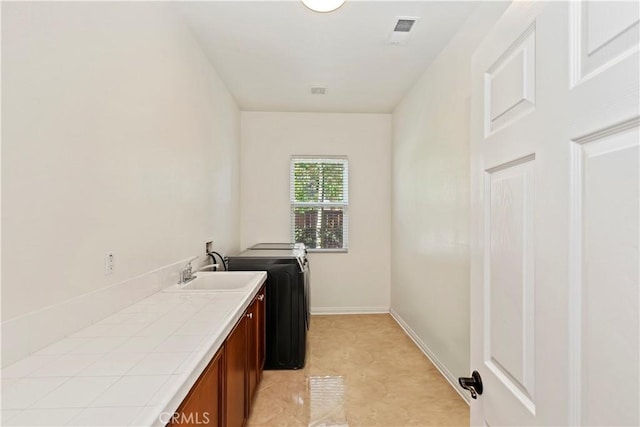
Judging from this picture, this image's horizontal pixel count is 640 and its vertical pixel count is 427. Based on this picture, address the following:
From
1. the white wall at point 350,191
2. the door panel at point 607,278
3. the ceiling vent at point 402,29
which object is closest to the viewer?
the door panel at point 607,278

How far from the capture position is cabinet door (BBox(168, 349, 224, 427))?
37.3 inches

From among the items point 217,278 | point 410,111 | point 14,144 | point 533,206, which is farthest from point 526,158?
point 410,111

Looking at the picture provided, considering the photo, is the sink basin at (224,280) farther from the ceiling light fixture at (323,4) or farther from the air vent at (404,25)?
the air vent at (404,25)

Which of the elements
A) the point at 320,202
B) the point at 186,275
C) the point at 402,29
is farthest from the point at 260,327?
the point at 402,29

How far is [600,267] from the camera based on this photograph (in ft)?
1.77

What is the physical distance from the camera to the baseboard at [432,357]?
96.7 inches

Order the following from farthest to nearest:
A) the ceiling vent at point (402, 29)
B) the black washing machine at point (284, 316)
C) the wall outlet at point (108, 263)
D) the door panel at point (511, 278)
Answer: the black washing machine at point (284, 316), the ceiling vent at point (402, 29), the wall outlet at point (108, 263), the door panel at point (511, 278)

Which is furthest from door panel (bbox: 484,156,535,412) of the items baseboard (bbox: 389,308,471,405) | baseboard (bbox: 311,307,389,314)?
baseboard (bbox: 311,307,389,314)

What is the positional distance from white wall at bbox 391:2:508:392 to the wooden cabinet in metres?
1.49

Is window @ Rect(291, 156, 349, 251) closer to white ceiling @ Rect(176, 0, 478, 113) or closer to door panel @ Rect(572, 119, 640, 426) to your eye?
white ceiling @ Rect(176, 0, 478, 113)

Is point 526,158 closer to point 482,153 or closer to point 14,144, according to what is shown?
point 482,153

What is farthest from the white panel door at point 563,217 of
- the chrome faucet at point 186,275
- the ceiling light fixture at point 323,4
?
the chrome faucet at point 186,275

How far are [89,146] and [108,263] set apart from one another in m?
0.53

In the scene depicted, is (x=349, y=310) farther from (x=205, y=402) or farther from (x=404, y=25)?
(x=205, y=402)
